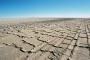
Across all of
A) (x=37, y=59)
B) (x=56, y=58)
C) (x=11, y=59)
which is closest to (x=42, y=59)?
(x=37, y=59)

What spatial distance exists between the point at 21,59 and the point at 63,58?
1943 millimetres

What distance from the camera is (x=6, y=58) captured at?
446 cm

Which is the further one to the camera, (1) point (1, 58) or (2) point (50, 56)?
(2) point (50, 56)

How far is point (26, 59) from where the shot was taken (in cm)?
442

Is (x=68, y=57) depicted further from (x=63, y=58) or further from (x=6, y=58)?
(x=6, y=58)

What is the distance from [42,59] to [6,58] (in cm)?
169

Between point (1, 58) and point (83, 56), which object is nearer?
point (1, 58)

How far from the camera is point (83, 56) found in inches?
186

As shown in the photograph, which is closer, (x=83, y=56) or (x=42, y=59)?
(x=42, y=59)

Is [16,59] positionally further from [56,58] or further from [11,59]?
[56,58]

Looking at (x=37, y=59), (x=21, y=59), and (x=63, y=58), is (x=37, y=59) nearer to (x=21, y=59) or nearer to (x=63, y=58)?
(x=21, y=59)

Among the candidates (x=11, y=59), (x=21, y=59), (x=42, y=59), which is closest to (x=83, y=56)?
(x=42, y=59)

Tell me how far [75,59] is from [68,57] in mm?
321

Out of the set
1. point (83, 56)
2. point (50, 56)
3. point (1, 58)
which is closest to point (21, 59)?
point (1, 58)
